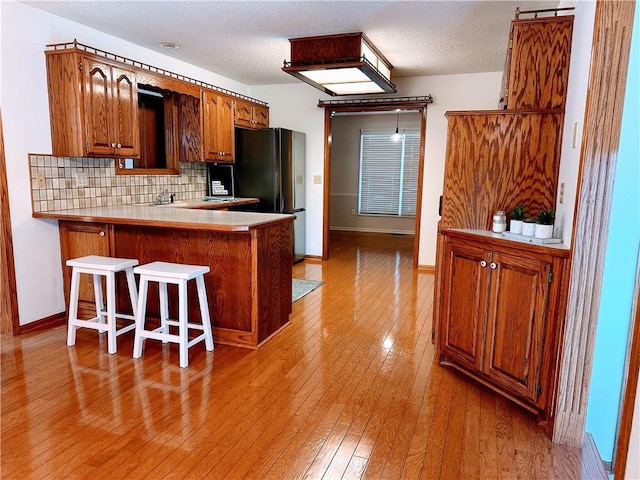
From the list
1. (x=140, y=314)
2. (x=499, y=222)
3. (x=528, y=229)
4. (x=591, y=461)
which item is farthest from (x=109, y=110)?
(x=591, y=461)

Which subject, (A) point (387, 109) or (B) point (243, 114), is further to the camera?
(A) point (387, 109)

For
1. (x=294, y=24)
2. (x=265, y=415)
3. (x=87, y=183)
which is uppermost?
(x=294, y=24)

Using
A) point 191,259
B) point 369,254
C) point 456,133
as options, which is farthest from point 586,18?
point 369,254

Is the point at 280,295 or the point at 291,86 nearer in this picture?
the point at 280,295

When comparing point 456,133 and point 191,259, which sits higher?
point 456,133

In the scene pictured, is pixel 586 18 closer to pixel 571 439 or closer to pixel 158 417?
pixel 571 439

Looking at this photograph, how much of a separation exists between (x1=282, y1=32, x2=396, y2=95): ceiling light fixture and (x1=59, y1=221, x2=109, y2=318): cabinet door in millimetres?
2167

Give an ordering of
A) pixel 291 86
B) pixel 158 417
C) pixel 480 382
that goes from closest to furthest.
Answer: pixel 158 417 → pixel 480 382 → pixel 291 86

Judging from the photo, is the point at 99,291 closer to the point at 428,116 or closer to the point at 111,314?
the point at 111,314

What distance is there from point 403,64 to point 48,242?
13.1 ft

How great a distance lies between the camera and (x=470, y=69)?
4977 mm

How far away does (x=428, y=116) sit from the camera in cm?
545

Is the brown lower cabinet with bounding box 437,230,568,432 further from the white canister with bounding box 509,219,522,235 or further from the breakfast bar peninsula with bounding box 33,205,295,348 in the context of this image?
the breakfast bar peninsula with bounding box 33,205,295,348

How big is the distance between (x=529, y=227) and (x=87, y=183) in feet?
11.6
